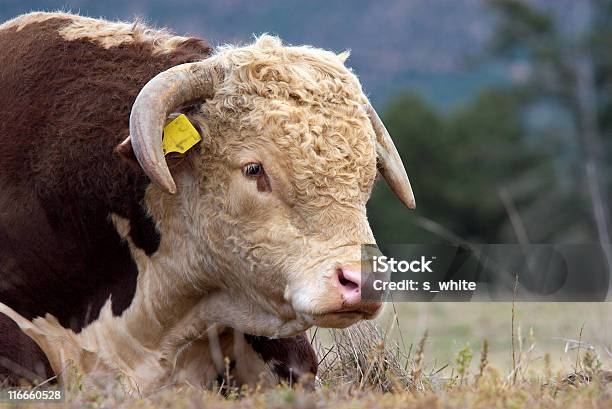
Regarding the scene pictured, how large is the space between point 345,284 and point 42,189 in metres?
2.09

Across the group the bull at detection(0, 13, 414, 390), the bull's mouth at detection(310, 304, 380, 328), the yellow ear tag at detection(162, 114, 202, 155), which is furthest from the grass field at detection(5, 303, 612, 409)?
the yellow ear tag at detection(162, 114, 202, 155)

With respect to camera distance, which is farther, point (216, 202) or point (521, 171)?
point (521, 171)

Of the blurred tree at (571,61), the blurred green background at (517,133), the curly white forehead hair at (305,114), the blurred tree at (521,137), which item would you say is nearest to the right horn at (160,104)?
the curly white forehead hair at (305,114)

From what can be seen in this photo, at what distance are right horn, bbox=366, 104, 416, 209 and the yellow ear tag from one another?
1.27 m

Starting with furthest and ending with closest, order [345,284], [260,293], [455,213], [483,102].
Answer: [483,102]
[455,213]
[260,293]
[345,284]

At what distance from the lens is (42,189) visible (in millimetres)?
7781

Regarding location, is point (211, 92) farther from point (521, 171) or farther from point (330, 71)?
point (521, 171)

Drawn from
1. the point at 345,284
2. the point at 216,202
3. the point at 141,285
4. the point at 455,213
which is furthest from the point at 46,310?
the point at 455,213

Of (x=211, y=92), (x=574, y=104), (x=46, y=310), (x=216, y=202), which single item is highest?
(x=574, y=104)

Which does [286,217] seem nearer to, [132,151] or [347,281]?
[347,281]

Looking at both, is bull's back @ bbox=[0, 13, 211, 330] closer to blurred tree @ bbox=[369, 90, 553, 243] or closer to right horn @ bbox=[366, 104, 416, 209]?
right horn @ bbox=[366, 104, 416, 209]

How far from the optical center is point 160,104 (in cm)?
731

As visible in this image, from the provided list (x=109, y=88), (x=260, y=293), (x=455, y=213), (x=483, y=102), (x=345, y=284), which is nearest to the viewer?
(x=345, y=284)

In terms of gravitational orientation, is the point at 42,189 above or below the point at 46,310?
above
